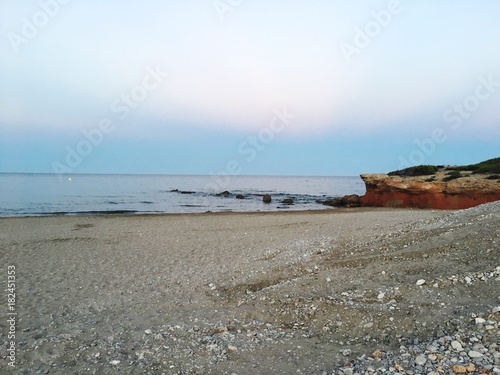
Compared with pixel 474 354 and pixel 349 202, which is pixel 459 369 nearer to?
pixel 474 354

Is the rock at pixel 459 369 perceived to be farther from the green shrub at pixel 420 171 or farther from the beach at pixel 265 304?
the green shrub at pixel 420 171

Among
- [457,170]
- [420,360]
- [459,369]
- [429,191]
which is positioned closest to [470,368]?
[459,369]

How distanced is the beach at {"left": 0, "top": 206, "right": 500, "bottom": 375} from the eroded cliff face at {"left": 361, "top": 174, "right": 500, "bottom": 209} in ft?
55.8

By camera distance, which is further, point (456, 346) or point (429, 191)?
point (429, 191)

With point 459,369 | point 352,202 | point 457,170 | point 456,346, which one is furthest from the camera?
point 352,202

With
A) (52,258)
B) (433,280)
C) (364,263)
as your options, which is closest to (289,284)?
(364,263)

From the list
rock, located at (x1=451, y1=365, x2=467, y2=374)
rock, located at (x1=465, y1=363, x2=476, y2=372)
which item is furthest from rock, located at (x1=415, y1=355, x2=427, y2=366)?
rock, located at (x1=465, y1=363, x2=476, y2=372)

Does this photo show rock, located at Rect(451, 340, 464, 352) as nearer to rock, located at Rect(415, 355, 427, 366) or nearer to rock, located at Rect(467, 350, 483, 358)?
rock, located at Rect(467, 350, 483, 358)

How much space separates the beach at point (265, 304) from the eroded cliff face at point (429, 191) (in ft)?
55.8

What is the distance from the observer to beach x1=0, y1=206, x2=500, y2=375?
5441mm

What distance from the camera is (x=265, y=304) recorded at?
7.82 m

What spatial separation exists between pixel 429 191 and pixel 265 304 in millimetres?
28237

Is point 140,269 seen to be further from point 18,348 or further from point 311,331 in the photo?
point 311,331

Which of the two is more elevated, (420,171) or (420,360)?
(420,171)
